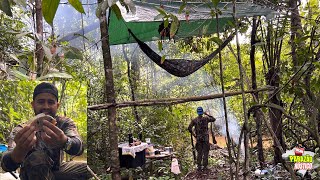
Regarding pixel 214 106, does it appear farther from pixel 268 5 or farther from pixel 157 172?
pixel 268 5

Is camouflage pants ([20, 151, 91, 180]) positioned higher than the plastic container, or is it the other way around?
the plastic container

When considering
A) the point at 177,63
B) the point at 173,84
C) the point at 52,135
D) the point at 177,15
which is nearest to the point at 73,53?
the point at 52,135

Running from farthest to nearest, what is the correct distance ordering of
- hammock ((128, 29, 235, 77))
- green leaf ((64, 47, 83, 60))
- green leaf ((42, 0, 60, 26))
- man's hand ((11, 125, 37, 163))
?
1. hammock ((128, 29, 235, 77))
2. green leaf ((64, 47, 83, 60))
3. man's hand ((11, 125, 37, 163))
4. green leaf ((42, 0, 60, 26))

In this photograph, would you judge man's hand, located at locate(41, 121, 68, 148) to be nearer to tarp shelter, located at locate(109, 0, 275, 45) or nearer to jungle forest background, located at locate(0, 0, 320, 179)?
jungle forest background, located at locate(0, 0, 320, 179)

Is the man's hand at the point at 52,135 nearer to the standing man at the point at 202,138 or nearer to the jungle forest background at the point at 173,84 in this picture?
the jungle forest background at the point at 173,84

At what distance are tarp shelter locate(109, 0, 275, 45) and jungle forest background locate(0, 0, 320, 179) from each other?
0.49 ft

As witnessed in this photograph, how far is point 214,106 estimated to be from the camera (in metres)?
7.28

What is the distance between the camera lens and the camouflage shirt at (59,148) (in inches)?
38.9

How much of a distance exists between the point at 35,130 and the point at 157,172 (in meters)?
3.41

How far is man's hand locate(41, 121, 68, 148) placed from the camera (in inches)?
39.2

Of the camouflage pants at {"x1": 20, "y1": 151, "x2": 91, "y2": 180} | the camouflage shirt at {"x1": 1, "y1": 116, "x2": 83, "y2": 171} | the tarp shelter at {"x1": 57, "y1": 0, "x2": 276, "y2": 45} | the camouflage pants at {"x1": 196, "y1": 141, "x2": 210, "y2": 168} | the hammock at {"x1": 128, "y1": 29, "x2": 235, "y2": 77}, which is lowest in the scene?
the camouflage pants at {"x1": 196, "y1": 141, "x2": 210, "y2": 168}

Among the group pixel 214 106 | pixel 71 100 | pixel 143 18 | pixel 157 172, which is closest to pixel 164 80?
pixel 214 106

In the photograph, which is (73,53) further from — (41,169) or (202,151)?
(202,151)

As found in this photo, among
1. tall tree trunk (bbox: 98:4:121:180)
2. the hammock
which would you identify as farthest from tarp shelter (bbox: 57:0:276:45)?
tall tree trunk (bbox: 98:4:121:180)
